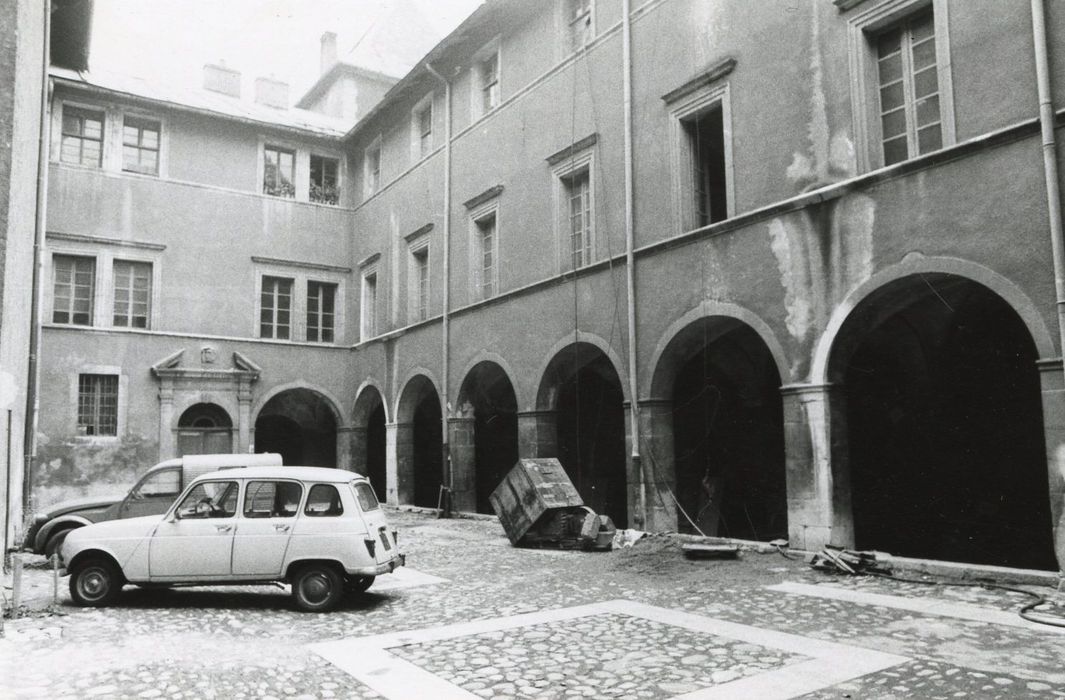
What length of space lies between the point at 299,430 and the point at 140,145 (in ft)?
31.5

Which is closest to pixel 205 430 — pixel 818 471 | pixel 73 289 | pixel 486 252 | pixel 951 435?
pixel 73 289

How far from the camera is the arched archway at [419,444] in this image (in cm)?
2234

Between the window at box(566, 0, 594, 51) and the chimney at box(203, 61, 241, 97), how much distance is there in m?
15.2

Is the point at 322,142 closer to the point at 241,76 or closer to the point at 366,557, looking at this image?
the point at 241,76

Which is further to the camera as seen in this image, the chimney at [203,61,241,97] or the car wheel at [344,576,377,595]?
the chimney at [203,61,241,97]

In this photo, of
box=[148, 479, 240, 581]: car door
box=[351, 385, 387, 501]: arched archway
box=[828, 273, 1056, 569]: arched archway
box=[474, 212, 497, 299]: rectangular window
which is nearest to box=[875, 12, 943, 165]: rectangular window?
box=[828, 273, 1056, 569]: arched archway

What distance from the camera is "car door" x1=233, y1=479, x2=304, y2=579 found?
869 centimetres

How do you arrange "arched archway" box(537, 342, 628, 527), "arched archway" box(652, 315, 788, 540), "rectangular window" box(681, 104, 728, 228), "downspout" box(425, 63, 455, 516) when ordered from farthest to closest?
"downspout" box(425, 63, 455, 516)
"arched archway" box(537, 342, 628, 527)
"arched archway" box(652, 315, 788, 540)
"rectangular window" box(681, 104, 728, 228)

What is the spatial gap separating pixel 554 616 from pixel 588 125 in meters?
10.5

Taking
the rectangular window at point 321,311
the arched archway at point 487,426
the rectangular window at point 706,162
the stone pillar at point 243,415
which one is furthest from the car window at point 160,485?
the rectangular window at point 321,311

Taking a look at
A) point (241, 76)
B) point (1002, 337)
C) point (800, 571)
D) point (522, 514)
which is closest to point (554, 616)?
point (800, 571)

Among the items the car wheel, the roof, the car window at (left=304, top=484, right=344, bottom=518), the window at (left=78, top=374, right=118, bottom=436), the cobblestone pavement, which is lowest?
the cobblestone pavement

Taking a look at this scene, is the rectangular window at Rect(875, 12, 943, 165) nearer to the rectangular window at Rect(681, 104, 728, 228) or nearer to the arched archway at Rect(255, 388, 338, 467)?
the rectangular window at Rect(681, 104, 728, 228)

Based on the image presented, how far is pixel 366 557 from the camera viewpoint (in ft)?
28.2
